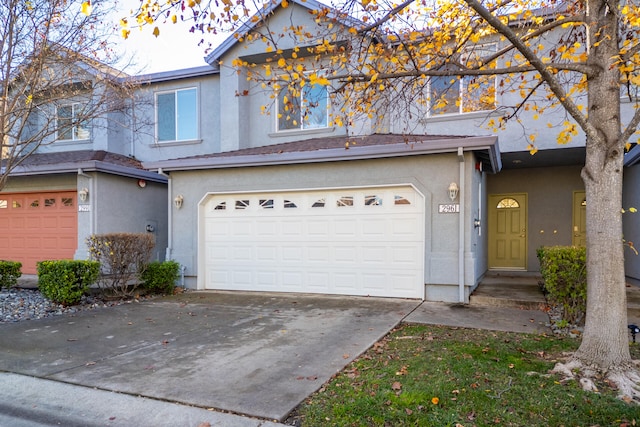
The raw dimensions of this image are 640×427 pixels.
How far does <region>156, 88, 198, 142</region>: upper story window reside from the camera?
12.9m

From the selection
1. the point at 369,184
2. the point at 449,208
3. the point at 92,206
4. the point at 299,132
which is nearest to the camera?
the point at 449,208

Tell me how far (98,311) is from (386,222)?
5751 millimetres

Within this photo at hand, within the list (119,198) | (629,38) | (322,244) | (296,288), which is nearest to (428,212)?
(322,244)

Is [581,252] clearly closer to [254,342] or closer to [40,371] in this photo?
[254,342]

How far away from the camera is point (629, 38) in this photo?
520 cm

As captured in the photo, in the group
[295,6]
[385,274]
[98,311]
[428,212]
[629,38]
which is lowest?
[98,311]

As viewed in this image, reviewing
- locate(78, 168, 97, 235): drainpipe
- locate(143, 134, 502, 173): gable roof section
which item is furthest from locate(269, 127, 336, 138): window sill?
locate(78, 168, 97, 235): drainpipe

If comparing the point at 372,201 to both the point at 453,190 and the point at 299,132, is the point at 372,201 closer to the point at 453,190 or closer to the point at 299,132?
the point at 453,190

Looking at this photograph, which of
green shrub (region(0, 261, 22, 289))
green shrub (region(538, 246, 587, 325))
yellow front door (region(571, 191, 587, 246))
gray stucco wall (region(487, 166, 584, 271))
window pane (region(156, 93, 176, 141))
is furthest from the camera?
window pane (region(156, 93, 176, 141))

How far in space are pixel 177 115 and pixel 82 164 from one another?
3.67 meters

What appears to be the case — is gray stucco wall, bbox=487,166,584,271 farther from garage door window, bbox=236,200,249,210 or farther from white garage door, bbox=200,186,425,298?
garage door window, bbox=236,200,249,210

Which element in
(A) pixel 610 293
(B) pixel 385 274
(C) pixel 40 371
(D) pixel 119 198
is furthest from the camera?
(D) pixel 119 198

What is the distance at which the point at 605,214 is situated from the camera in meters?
4.22

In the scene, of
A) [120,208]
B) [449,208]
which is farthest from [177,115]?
[449,208]
